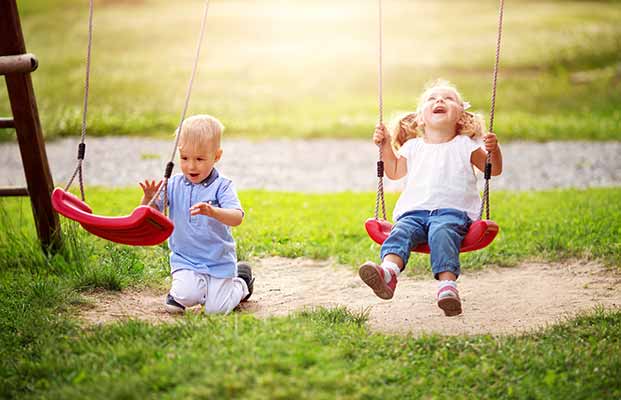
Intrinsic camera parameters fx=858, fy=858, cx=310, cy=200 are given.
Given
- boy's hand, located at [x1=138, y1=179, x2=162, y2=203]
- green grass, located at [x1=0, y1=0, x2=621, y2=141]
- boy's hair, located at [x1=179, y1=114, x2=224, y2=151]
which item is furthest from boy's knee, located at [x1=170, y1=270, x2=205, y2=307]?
green grass, located at [x1=0, y1=0, x2=621, y2=141]

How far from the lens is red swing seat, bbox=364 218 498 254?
4.85 metres

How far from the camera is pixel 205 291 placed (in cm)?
505

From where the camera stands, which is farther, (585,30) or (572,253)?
(585,30)

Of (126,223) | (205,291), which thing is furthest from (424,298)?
(126,223)

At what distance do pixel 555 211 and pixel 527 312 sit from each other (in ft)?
10.7

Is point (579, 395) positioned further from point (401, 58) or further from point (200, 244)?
point (401, 58)

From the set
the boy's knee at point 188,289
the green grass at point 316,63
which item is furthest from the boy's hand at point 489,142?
the green grass at point 316,63

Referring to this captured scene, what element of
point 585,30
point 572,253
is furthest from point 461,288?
point 585,30

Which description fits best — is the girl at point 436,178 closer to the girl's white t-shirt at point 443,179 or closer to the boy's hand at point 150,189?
the girl's white t-shirt at point 443,179

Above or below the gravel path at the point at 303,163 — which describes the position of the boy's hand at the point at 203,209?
above

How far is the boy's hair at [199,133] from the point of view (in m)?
4.87

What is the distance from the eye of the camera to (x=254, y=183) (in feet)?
35.3

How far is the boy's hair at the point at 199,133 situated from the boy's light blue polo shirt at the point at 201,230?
0.85ft

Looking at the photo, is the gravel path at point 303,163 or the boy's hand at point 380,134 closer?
the boy's hand at point 380,134
